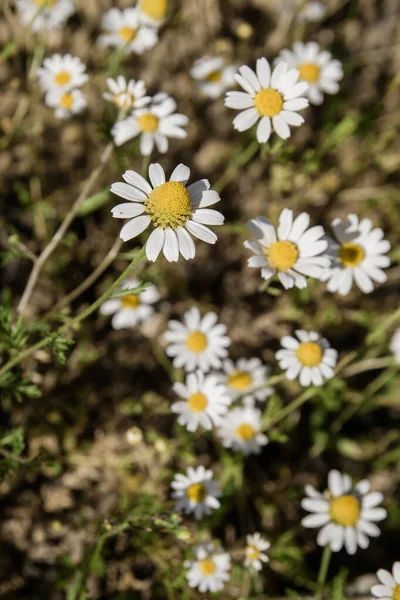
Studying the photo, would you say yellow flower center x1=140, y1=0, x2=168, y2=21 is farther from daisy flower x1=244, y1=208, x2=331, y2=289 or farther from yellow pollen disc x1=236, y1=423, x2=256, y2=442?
yellow pollen disc x1=236, y1=423, x2=256, y2=442

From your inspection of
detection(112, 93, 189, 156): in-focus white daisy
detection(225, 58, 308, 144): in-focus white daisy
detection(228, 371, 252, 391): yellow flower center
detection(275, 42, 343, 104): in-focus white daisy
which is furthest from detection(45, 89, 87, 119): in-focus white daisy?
detection(228, 371, 252, 391): yellow flower center

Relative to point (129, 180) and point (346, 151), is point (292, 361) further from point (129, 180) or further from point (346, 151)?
point (346, 151)

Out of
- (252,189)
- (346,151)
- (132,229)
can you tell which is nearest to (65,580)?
(132,229)

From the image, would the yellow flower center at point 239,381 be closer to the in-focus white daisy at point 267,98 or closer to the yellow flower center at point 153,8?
the in-focus white daisy at point 267,98

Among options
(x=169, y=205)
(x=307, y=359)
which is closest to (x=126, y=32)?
(x=169, y=205)

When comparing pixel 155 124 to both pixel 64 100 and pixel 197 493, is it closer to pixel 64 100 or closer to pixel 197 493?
pixel 64 100

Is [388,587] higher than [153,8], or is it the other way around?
[153,8]
